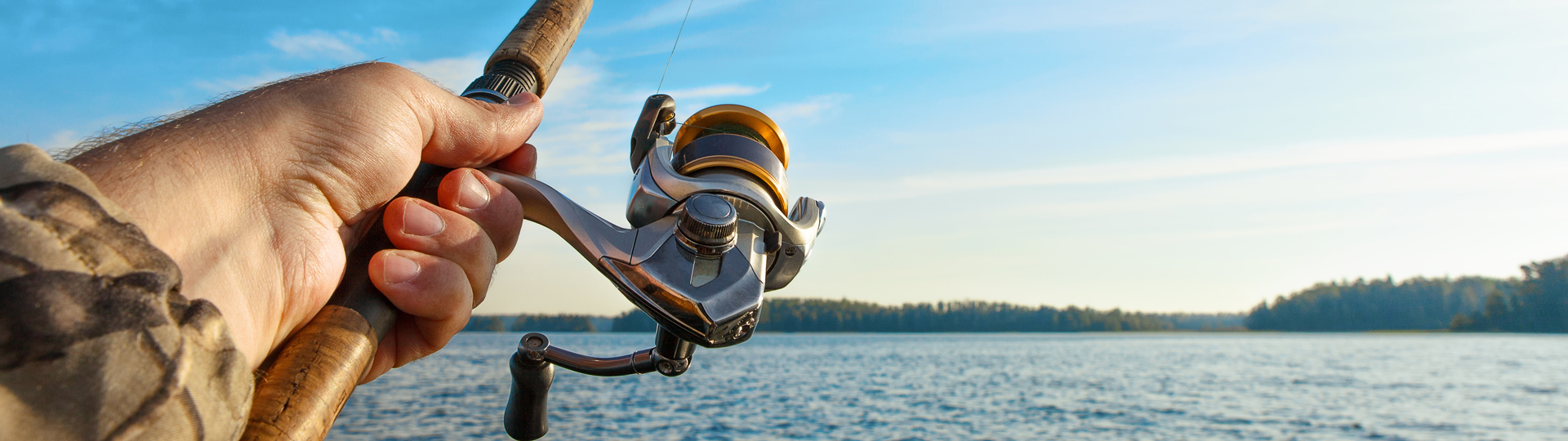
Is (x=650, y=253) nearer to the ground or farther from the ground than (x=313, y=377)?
farther from the ground

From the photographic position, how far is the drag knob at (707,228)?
4.73 feet

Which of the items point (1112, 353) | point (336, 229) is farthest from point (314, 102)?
point (1112, 353)

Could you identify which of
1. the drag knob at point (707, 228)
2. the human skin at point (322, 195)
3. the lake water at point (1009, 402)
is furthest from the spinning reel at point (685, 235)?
the lake water at point (1009, 402)

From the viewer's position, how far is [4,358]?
0.71 metres

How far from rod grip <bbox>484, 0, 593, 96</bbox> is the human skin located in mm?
178

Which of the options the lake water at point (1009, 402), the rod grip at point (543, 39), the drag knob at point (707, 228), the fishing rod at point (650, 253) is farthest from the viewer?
the lake water at point (1009, 402)

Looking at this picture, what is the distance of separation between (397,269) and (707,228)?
24.9 inches

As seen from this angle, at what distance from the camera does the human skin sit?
3.67ft

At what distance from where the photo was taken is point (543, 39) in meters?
2.19

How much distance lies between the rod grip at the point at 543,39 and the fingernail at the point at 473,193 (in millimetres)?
445

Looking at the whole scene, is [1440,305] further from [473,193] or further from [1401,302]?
[473,193]

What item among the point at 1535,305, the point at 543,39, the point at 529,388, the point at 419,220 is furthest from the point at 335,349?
the point at 1535,305

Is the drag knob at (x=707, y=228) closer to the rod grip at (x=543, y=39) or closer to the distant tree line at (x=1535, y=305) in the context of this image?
the rod grip at (x=543, y=39)

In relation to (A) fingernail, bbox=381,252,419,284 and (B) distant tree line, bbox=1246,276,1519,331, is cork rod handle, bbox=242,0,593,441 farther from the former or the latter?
(B) distant tree line, bbox=1246,276,1519,331
